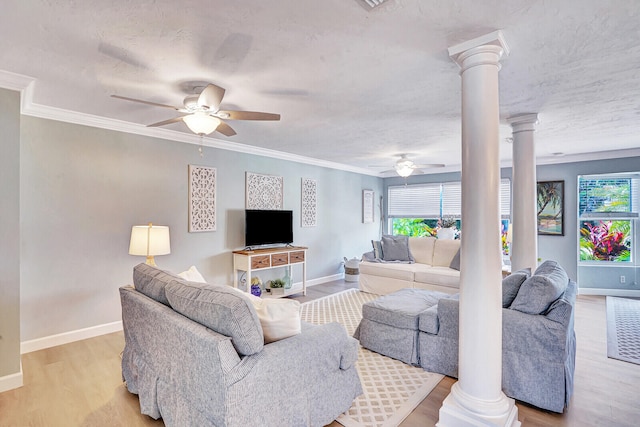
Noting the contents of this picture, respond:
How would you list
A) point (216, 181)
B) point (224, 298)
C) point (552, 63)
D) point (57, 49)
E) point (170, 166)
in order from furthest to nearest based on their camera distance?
1. point (216, 181)
2. point (170, 166)
3. point (552, 63)
4. point (57, 49)
5. point (224, 298)

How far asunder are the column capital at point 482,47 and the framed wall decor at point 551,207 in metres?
5.06

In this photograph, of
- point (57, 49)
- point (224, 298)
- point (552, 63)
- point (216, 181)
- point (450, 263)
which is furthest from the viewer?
point (450, 263)

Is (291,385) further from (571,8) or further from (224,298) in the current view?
(571,8)

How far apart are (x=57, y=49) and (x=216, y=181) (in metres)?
2.73

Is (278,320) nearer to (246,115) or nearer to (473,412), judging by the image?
(473,412)

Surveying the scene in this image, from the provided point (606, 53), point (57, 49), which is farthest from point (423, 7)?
point (57, 49)

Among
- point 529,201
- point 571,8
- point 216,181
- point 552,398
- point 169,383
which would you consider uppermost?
point 571,8

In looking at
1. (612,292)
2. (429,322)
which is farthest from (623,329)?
(429,322)

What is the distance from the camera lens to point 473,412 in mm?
1952

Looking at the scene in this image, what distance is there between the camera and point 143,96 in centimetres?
297

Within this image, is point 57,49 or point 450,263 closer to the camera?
point 57,49

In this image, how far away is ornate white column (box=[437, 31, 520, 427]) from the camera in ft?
6.32

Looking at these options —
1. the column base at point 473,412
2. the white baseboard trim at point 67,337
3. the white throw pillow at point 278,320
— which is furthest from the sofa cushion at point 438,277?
the white baseboard trim at point 67,337

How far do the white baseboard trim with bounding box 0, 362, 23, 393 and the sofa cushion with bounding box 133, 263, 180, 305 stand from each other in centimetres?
129
